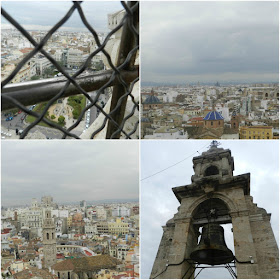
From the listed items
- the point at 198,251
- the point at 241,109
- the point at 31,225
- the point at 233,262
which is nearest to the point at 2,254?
the point at 31,225

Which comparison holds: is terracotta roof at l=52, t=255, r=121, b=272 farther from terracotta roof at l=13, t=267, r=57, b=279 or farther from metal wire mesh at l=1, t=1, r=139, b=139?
metal wire mesh at l=1, t=1, r=139, b=139

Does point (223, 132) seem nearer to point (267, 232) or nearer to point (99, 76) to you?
point (267, 232)

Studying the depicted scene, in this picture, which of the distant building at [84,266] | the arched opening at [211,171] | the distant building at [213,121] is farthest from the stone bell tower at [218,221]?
the distant building at [84,266]

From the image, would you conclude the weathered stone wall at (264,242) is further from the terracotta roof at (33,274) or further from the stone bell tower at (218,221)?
the terracotta roof at (33,274)

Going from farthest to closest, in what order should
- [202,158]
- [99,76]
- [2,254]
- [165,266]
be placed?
[202,158], [165,266], [2,254], [99,76]

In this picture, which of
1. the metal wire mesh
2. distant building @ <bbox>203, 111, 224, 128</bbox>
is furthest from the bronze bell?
the metal wire mesh
